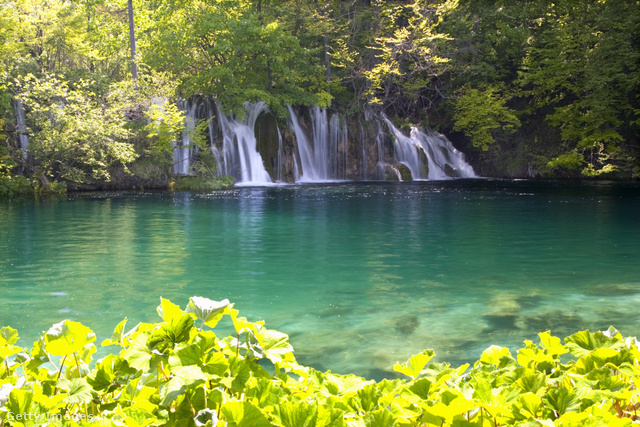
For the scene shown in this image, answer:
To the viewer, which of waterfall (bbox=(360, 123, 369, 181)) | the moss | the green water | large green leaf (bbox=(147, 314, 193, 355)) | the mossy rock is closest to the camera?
large green leaf (bbox=(147, 314, 193, 355))

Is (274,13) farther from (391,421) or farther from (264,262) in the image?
(391,421)

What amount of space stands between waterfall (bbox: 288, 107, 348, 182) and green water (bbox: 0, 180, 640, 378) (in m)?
16.7

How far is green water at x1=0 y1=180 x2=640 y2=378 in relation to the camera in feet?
19.1

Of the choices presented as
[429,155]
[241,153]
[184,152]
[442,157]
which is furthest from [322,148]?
[184,152]

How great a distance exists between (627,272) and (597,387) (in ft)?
25.2

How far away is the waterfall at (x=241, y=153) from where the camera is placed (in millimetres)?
30172

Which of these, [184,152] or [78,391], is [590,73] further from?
[78,391]

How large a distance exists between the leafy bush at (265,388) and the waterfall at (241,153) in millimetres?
28105

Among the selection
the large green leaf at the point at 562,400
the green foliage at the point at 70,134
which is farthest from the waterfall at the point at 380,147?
the large green leaf at the point at 562,400

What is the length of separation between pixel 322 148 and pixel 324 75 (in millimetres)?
4902

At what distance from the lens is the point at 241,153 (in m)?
30.5

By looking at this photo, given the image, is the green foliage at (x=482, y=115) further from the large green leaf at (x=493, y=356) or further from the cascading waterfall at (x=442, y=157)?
the large green leaf at (x=493, y=356)

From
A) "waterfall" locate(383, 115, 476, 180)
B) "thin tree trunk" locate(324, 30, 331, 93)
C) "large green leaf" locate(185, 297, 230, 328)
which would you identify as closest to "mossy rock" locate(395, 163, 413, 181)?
"waterfall" locate(383, 115, 476, 180)

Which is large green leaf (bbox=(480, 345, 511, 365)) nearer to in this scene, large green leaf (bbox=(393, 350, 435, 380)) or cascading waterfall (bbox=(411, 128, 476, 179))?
large green leaf (bbox=(393, 350, 435, 380))
